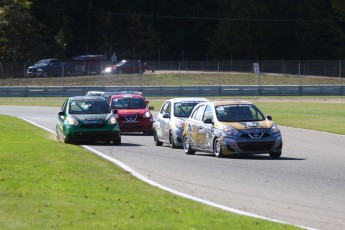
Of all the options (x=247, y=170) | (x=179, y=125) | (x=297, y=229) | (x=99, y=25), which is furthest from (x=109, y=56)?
(x=297, y=229)

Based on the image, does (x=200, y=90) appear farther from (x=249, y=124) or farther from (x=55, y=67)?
(x=249, y=124)

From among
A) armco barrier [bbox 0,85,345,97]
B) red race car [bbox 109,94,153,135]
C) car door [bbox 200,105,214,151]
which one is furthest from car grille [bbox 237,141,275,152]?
armco barrier [bbox 0,85,345,97]

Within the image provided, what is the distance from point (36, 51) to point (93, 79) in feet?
58.3

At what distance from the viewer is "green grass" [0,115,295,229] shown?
11.3 metres

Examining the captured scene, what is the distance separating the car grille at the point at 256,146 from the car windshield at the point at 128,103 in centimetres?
1287

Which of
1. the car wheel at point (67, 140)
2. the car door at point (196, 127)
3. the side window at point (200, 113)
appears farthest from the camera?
the car wheel at point (67, 140)

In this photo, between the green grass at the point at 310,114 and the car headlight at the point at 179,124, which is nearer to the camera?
the car headlight at the point at 179,124

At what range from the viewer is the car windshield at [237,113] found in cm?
2417

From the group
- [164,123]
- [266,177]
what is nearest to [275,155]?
[266,177]

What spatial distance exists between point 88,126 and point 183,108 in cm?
290

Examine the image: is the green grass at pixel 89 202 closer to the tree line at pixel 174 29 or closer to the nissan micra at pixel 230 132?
the nissan micra at pixel 230 132

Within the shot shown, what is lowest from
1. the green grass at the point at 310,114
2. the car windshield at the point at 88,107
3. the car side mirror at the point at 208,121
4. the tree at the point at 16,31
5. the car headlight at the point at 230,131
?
the green grass at the point at 310,114

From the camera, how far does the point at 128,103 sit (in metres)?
35.9

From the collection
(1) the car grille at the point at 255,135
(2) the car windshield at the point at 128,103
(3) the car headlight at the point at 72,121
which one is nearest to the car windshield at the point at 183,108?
(3) the car headlight at the point at 72,121
